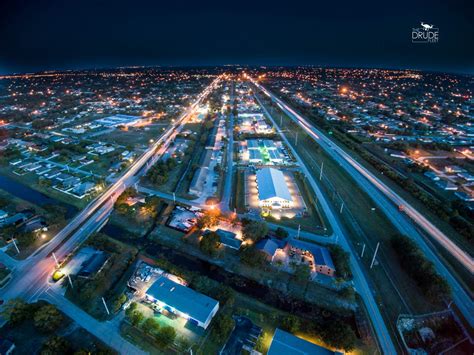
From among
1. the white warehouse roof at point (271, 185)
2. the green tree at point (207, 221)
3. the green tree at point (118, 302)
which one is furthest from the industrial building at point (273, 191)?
the green tree at point (118, 302)

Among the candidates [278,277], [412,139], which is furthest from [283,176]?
[412,139]

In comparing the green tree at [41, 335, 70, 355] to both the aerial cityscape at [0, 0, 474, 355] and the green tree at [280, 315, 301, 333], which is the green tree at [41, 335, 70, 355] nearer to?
the aerial cityscape at [0, 0, 474, 355]

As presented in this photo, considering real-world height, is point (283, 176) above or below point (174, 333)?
above

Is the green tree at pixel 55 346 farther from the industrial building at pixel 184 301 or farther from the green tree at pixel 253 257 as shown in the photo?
the green tree at pixel 253 257

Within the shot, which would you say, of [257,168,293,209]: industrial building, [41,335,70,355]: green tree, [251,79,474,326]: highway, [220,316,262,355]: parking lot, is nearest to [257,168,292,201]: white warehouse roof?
[257,168,293,209]: industrial building

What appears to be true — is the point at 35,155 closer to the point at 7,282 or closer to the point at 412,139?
the point at 7,282

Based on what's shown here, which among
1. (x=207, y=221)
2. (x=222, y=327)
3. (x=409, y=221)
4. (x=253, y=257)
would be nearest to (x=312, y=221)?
(x=253, y=257)
